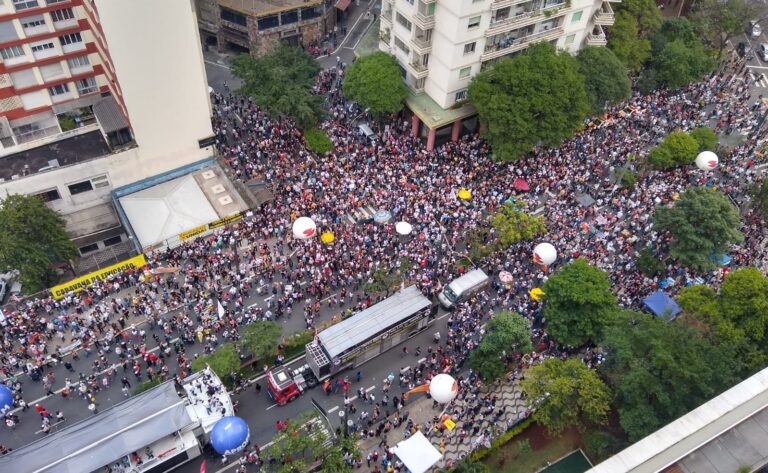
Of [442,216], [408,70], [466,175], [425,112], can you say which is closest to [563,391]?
[442,216]

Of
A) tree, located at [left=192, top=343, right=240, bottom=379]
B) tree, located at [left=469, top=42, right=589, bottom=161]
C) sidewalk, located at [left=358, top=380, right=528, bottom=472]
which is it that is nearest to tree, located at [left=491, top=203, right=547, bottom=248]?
tree, located at [left=469, top=42, right=589, bottom=161]

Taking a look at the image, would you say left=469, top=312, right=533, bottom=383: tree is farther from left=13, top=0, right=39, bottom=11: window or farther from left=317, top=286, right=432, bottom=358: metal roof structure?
left=13, top=0, right=39, bottom=11: window

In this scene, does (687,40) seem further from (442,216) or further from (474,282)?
(474,282)

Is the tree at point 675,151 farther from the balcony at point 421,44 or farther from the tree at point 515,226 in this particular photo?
the balcony at point 421,44

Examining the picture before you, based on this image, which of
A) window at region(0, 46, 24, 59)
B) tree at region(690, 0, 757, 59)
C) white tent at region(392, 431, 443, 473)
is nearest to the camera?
white tent at region(392, 431, 443, 473)

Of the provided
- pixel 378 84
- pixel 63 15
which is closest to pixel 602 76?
pixel 378 84

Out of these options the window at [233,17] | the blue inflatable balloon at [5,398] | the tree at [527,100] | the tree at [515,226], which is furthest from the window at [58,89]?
the tree at [515,226]

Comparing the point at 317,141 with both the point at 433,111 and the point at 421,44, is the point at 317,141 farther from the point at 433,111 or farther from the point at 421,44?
the point at 421,44
